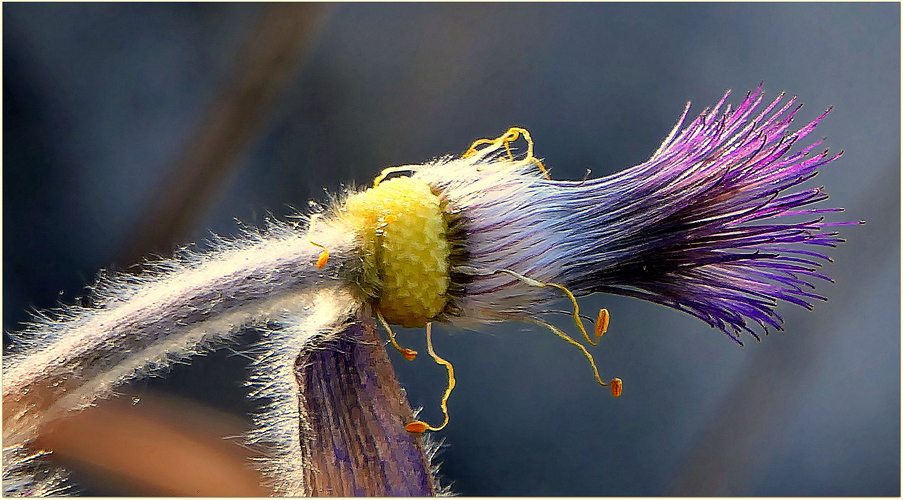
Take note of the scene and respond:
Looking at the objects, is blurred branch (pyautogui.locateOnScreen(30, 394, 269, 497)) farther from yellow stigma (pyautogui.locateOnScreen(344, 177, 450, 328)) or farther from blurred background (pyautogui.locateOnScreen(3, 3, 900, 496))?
yellow stigma (pyautogui.locateOnScreen(344, 177, 450, 328))

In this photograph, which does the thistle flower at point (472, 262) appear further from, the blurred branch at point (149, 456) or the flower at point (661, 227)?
the blurred branch at point (149, 456)

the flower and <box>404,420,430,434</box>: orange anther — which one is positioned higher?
the flower

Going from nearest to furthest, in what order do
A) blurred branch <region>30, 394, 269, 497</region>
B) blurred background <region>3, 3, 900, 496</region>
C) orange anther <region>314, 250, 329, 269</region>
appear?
orange anther <region>314, 250, 329, 269</region>, blurred branch <region>30, 394, 269, 497</region>, blurred background <region>3, 3, 900, 496</region>

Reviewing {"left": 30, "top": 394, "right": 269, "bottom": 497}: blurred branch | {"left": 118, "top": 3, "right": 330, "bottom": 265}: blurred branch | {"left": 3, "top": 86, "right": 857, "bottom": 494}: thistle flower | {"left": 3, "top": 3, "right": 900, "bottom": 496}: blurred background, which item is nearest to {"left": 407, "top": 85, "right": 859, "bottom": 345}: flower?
{"left": 3, "top": 86, "right": 857, "bottom": 494}: thistle flower

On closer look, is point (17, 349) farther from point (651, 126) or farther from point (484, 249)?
point (651, 126)

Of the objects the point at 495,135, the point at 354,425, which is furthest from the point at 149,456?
the point at 495,135

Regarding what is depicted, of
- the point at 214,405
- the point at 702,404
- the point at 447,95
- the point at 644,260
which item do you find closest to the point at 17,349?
the point at 644,260

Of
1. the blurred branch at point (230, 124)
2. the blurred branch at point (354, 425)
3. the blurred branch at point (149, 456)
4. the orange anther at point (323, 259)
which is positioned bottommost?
the blurred branch at point (149, 456)

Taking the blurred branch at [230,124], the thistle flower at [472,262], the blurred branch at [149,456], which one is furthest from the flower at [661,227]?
the blurred branch at [230,124]
